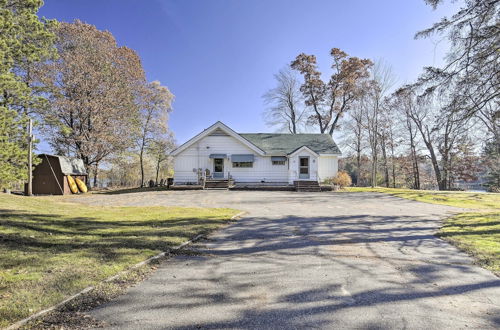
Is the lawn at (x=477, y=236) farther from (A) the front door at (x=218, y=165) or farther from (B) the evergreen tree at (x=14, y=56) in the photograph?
(A) the front door at (x=218, y=165)

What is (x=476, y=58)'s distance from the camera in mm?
8438

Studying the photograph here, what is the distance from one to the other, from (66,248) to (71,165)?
20.2 m

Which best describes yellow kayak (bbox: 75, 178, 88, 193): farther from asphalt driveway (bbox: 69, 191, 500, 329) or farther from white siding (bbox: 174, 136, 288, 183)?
asphalt driveway (bbox: 69, 191, 500, 329)

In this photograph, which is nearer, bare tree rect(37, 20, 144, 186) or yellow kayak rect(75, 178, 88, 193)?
yellow kayak rect(75, 178, 88, 193)

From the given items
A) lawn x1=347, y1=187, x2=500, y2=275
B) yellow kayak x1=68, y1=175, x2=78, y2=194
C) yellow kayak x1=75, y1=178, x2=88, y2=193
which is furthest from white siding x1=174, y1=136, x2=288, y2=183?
lawn x1=347, y1=187, x2=500, y2=275

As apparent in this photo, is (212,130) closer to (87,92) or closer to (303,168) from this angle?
(303,168)

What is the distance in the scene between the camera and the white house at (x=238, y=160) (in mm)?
23281

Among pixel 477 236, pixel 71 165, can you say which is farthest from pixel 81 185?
pixel 477 236

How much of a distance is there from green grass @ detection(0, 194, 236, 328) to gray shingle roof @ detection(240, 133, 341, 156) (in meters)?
17.2

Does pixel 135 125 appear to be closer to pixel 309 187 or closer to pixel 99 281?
pixel 309 187

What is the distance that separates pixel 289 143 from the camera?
26047 mm

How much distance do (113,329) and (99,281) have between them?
120 centimetres

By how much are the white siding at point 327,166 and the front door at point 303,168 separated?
1.49 meters

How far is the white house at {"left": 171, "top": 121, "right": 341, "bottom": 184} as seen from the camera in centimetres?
2328
